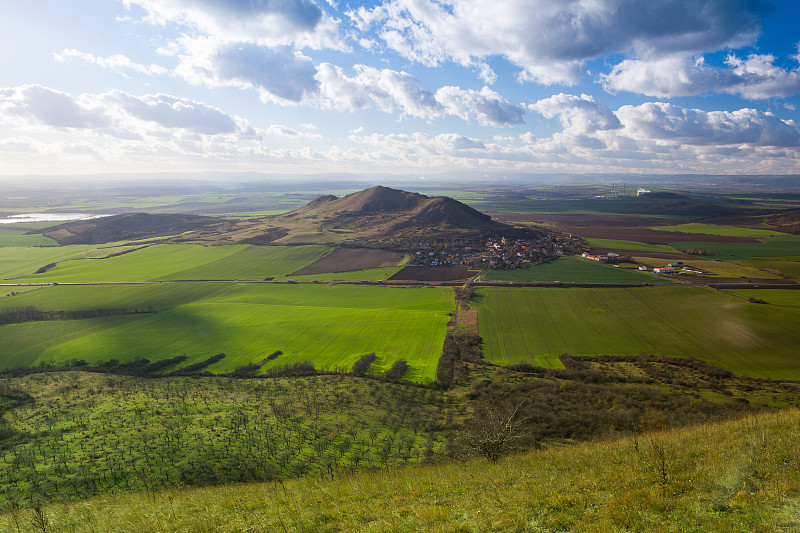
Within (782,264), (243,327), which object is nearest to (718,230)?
(782,264)

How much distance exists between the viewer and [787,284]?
246 feet

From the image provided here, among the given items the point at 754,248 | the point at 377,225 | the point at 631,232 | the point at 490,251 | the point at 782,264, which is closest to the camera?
the point at 782,264

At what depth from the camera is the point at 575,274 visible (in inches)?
3546

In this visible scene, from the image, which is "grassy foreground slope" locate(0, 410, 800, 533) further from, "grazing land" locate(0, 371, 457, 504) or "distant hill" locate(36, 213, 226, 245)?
"distant hill" locate(36, 213, 226, 245)

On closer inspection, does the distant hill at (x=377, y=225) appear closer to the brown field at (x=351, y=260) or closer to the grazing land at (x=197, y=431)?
the brown field at (x=351, y=260)

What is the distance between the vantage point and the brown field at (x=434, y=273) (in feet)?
305

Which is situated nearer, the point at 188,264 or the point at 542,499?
the point at 542,499

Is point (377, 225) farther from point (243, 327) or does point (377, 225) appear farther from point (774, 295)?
point (774, 295)

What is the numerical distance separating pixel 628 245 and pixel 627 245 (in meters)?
0.32

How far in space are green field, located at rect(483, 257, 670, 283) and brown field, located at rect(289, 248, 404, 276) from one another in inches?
1296

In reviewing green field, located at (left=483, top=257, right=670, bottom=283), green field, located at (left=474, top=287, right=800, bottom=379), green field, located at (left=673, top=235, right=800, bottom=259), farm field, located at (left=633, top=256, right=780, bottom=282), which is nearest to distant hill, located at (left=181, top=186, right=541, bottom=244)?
green field, located at (left=483, top=257, right=670, bottom=283)

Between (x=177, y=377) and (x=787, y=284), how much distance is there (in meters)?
113

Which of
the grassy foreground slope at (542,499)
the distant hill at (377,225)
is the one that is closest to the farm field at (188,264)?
the distant hill at (377,225)

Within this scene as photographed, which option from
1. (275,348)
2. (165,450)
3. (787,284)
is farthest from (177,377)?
(787,284)
